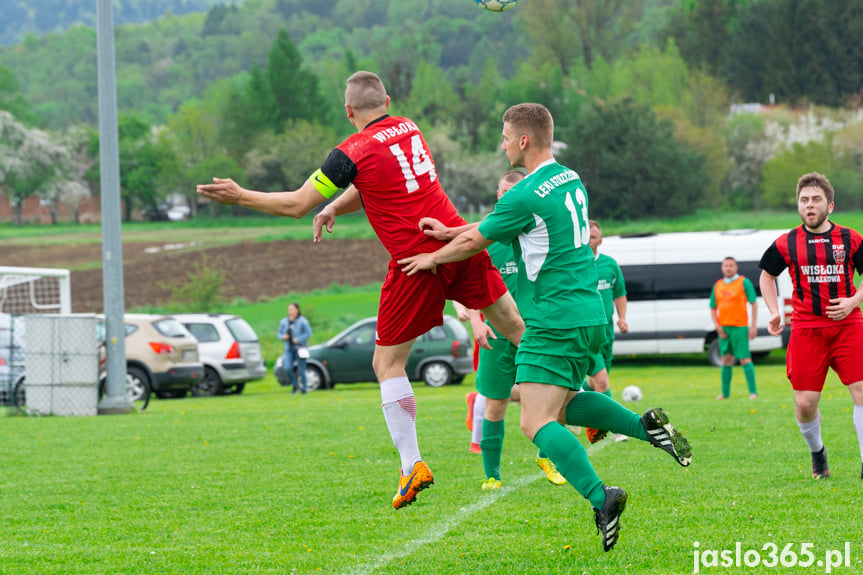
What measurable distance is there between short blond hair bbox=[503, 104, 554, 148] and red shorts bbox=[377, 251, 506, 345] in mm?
862

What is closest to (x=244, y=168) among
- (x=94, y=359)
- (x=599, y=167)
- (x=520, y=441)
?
(x=599, y=167)

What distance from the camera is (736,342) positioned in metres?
15.1

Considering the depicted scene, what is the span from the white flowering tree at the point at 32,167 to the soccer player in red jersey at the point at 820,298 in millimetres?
86759

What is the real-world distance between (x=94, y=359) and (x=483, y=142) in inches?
2725

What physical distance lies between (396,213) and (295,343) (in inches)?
635

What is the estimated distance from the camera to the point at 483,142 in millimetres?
83125

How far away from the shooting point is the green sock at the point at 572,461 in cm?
480

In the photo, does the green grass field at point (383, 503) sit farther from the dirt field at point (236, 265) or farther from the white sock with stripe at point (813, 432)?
the dirt field at point (236, 265)

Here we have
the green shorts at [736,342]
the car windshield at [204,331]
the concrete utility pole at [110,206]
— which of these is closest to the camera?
the green shorts at [736,342]

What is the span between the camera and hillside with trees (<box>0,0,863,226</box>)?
221 ft

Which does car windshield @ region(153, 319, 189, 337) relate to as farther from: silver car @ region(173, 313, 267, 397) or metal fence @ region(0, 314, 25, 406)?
metal fence @ region(0, 314, 25, 406)

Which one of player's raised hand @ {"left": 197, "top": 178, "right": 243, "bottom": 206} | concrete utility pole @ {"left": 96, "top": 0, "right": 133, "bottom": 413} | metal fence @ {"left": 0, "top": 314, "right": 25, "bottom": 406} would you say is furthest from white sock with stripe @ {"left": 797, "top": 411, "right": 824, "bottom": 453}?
metal fence @ {"left": 0, "top": 314, "right": 25, "bottom": 406}

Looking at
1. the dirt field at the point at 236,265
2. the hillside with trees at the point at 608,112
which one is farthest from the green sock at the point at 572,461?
the hillside with trees at the point at 608,112

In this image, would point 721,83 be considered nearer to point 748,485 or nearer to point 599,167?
point 599,167
